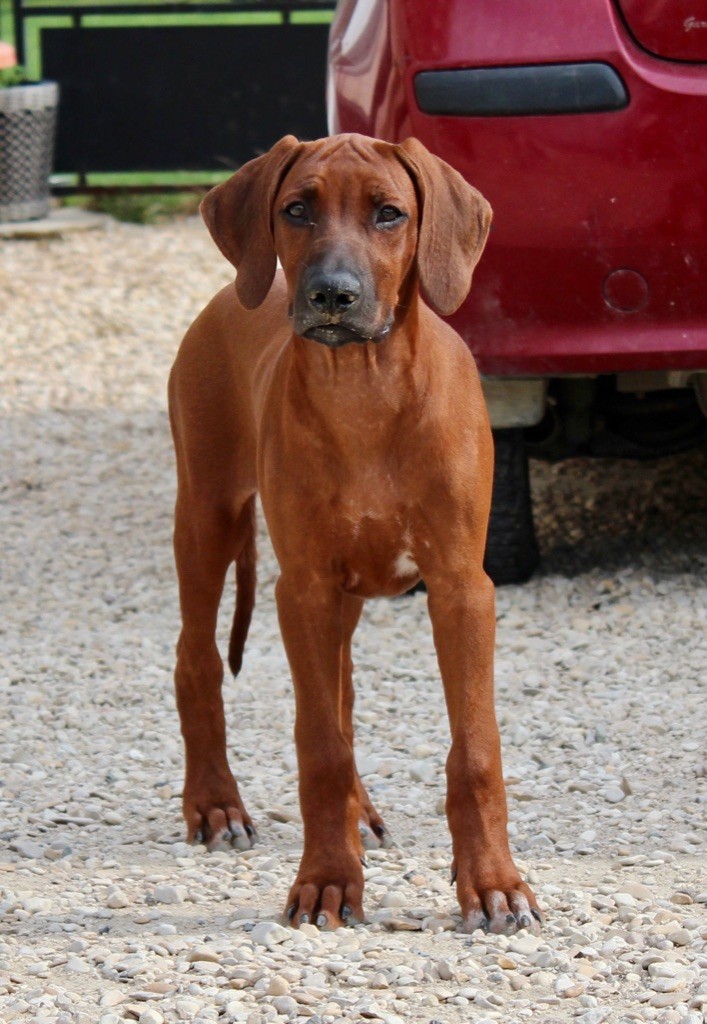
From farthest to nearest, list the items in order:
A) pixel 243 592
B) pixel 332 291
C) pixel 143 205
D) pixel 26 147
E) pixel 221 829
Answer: pixel 143 205, pixel 26 147, pixel 243 592, pixel 221 829, pixel 332 291

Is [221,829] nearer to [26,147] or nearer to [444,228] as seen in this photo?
[444,228]

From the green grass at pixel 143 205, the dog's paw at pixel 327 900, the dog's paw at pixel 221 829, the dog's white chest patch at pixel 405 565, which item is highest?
the dog's white chest patch at pixel 405 565

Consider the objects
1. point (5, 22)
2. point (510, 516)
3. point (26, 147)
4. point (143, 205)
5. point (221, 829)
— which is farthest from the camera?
point (5, 22)

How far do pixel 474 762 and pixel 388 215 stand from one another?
1.07m

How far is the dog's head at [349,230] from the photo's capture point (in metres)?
3.15

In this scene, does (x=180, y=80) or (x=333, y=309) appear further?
(x=180, y=80)

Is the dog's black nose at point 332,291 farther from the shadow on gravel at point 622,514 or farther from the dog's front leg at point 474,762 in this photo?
the shadow on gravel at point 622,514

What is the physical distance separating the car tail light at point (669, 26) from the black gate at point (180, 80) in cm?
763

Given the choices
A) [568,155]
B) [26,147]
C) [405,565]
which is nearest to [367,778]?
[405,565]

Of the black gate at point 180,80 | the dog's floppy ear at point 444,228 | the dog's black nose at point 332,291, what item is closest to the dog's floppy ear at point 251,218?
the dog's floppy ear at point 444,228

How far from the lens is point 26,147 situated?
36.8ft

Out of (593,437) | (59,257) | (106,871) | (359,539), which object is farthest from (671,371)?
(59,257)

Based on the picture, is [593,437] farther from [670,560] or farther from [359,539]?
[359,539]

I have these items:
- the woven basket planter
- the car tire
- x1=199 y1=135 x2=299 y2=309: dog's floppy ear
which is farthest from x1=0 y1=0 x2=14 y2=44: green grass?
x1=199 y1=135 x2=299 y2=309: dog's floppy ear
